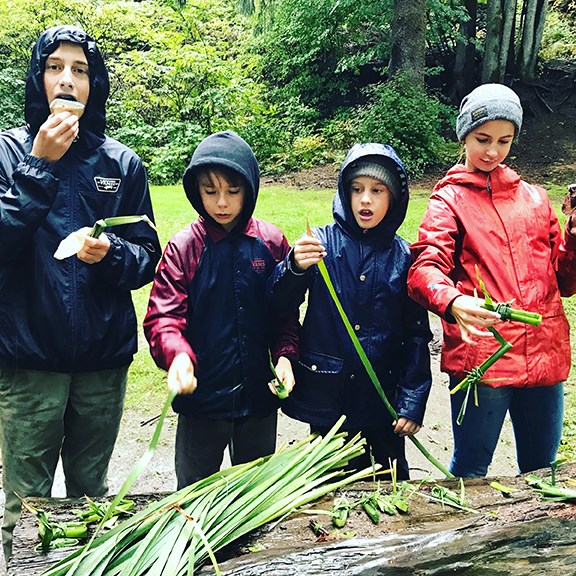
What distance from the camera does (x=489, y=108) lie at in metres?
2.38

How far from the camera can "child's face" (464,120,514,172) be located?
2.42 m

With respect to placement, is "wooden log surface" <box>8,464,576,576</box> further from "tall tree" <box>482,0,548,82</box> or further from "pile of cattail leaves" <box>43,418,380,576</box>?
"tall tree" <box>482,0,548,82</box>

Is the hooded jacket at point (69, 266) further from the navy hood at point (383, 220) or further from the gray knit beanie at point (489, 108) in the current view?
the gray knit beanie at point (489, 108)

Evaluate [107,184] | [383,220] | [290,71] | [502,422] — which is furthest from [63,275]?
[290,71]

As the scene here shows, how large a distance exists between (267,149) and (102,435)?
11972mm

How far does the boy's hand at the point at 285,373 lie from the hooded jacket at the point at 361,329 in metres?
0.13

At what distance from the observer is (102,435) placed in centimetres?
256

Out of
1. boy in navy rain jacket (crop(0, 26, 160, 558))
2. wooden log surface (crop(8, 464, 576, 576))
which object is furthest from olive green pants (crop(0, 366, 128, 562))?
wooden log surface (crop(8, 464, 576, 576))

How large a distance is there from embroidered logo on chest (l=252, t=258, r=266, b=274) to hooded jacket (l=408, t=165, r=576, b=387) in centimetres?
61

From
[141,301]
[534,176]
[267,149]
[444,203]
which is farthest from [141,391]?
[267,149]

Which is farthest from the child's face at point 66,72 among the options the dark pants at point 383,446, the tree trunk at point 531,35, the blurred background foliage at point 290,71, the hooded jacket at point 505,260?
the tree trunk at point 531,35

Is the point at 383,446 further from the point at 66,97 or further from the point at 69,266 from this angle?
the point at 66,97

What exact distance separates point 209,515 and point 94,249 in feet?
3.22

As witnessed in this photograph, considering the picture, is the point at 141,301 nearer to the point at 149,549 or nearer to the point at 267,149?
the point at 149,549
